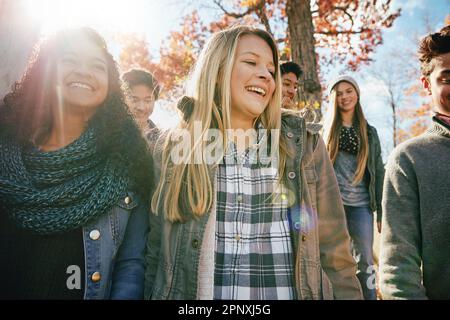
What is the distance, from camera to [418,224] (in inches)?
70.3

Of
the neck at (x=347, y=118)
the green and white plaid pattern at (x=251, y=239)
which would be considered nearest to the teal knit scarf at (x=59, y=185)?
the green and white plaid pattern at (x=251, y=239)

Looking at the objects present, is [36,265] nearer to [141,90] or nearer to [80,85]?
[80,85]

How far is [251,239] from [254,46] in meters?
1.21

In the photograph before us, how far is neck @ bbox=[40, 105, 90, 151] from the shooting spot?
1.99 metres

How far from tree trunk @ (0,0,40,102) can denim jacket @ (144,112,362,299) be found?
4.59 feet

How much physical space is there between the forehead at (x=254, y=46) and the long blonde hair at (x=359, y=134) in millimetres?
2028

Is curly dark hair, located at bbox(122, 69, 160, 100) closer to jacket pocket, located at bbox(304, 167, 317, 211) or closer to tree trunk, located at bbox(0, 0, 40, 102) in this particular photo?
tree trunk, located at bbox(0, 0, 40, 102)

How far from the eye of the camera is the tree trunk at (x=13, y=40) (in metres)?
2.21

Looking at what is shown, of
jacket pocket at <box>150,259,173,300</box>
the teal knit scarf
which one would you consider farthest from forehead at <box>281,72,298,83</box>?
jacket pocket at <box>150,259,173,300</box>

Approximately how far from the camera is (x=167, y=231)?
1853 millimetres

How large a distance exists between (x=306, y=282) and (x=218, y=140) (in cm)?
95

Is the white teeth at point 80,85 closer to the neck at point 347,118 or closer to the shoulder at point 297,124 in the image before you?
the shoulder at point 297,124

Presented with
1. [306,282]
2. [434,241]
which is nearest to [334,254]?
[306,282]

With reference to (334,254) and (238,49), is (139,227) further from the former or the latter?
(238,49)
